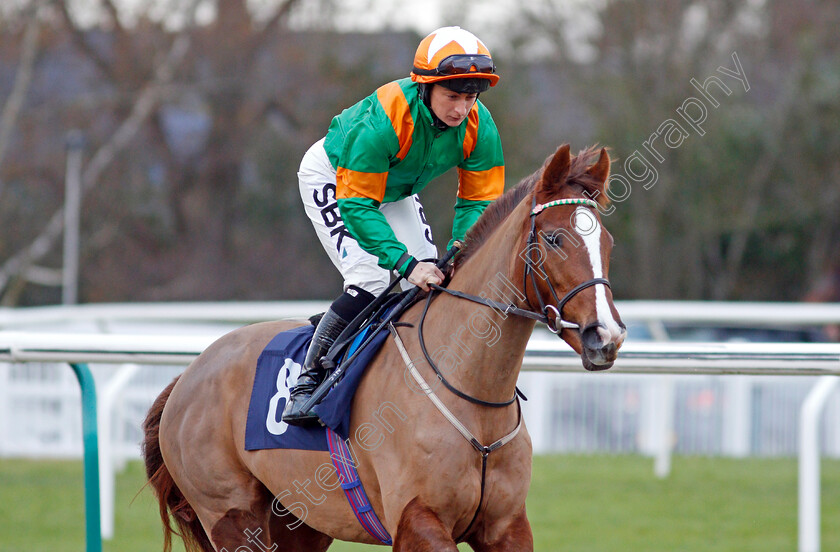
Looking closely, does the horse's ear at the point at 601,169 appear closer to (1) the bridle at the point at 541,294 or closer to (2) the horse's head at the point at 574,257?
(2) the horse's head at the point at 574,257

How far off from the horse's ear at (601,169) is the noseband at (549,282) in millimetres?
115

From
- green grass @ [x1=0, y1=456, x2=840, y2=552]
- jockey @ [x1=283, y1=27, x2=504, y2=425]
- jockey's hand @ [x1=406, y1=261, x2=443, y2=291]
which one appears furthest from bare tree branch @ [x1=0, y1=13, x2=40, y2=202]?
jockey's hand @ [x1=406, y1=261, x2=443, y2=291]

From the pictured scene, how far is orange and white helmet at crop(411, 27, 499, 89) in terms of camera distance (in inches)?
130

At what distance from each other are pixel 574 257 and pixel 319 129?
17235 mm

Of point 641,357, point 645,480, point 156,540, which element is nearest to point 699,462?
point 645,480

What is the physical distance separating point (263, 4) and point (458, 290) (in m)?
17.9

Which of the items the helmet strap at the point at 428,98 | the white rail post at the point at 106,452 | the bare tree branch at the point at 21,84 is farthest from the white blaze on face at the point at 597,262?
the bare tree branch at the point at 21,84

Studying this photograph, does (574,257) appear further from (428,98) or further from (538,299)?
(428,98)

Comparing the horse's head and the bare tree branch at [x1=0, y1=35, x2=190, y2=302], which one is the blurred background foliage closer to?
the bare tree branch at [x1=0, y1=35, x2=190, y2=302]

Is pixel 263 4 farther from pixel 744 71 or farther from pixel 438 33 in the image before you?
pixel 438 33

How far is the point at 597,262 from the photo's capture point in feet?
9.37

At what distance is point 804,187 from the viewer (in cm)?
1917

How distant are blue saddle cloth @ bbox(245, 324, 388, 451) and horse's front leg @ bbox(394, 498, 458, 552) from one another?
40 centimetres

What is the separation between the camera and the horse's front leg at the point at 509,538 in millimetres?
3146
